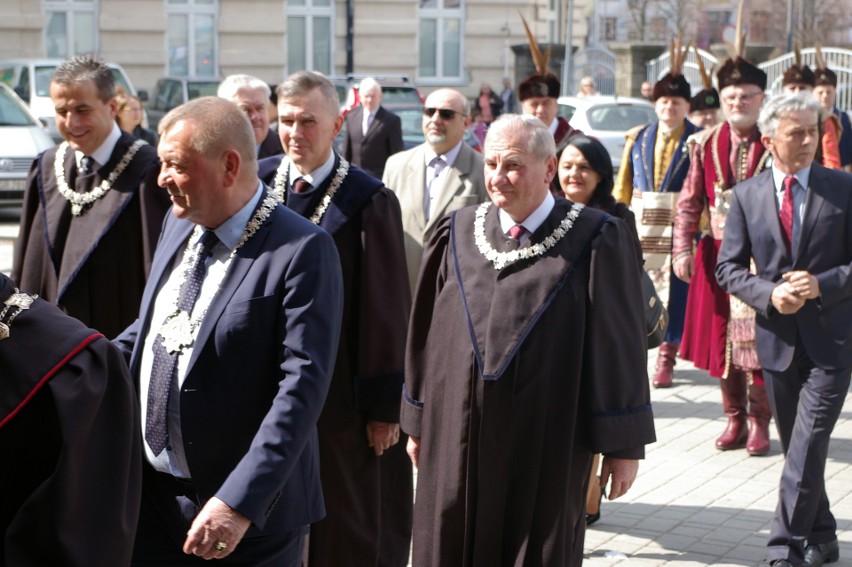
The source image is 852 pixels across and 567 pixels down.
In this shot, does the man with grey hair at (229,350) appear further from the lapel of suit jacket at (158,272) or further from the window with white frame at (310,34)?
the window with white frame at (310,34)

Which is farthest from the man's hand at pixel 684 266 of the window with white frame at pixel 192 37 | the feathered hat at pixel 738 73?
the window with white frame at pixel 192 37

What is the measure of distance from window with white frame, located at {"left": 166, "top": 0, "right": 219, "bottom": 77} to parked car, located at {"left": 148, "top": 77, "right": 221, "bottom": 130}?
5.51m

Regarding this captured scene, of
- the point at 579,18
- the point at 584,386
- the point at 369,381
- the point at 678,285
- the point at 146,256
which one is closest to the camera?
the point at 584,386

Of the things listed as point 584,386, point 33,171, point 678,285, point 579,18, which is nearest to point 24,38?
point 579,18

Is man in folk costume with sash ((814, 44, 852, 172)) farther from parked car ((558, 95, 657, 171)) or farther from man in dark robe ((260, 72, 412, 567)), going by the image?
parked car ((558, 95, 657, 171))

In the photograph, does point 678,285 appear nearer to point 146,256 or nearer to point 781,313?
point 781,313

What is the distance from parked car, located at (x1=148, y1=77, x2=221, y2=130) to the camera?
28344 mm

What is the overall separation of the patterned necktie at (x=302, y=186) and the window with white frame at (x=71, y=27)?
29844 millimetres

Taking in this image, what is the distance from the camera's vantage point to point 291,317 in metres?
3.91

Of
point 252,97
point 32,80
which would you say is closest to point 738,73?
point 252,97

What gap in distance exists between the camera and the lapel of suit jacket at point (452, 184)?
759 cm

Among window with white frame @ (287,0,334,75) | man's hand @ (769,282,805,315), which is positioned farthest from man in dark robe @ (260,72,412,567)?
window with white frame @ (287,0,334,75)

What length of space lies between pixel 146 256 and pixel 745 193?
8.79ft

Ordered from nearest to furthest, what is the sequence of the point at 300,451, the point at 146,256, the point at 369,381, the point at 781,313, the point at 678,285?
the point at 300,451 < the point at 369,381 < the point at 146,256 < the point at 781,313 < the point at 678,285
